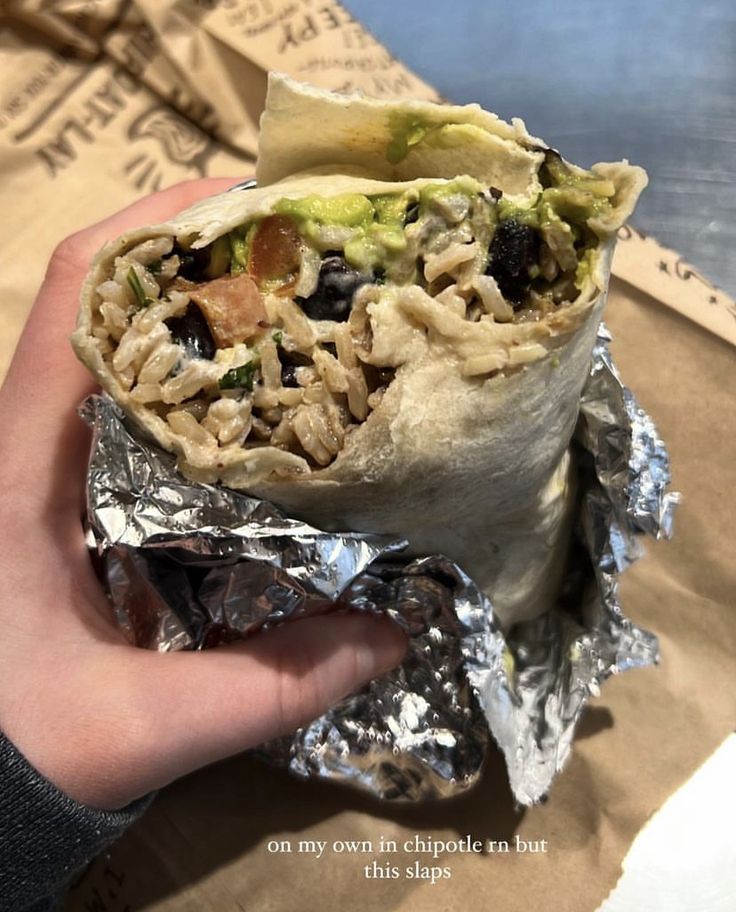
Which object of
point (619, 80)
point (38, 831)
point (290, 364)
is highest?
point (290, 364)

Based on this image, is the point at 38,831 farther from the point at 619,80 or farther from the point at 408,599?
the point at 619,80

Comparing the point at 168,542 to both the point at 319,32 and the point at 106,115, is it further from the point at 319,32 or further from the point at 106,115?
the point at 319,32

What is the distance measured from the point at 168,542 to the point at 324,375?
28 centimetres

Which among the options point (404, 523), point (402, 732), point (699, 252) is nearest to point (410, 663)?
point (402, 732)

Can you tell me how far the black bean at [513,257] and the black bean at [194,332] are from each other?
0.36m

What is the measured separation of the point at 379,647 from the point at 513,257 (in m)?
0.68

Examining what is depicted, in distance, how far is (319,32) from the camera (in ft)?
6.94

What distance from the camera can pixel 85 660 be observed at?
1.21m

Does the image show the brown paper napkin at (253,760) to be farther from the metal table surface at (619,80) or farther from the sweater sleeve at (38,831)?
the metal table surface at (619,80)

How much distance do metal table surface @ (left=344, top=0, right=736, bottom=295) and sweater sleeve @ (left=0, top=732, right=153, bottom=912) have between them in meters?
2.00

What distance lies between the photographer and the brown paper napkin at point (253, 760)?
→ 1.62 m

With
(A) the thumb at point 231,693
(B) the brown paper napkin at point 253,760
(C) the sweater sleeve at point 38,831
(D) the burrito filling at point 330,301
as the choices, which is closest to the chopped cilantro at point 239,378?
(D) the burrito filling at point 330,301

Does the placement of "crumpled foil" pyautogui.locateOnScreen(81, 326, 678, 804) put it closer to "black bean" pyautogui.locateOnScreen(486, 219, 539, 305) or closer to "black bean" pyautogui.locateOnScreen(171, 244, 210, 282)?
"black bean" pyautogui.locateOnScreen(171, 244, 210, 282)

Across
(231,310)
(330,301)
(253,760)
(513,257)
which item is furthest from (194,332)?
(253,760)
